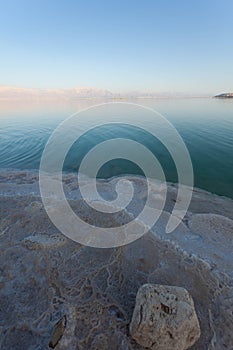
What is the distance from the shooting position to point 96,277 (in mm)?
6629

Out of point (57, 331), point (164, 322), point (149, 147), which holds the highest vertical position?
point (164, 322)

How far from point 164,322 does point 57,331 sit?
252 cm

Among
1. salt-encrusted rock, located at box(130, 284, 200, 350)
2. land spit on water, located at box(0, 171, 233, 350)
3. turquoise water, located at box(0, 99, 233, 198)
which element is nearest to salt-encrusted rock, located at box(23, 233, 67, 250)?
land spit on water, located at box(0, 171, 233, 350)

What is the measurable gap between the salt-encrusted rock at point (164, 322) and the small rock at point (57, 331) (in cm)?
166

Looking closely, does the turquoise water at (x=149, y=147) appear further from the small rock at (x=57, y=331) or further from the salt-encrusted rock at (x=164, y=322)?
the small rock at (x=57, y=331)

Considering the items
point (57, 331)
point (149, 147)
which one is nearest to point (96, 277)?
point (57, 331)

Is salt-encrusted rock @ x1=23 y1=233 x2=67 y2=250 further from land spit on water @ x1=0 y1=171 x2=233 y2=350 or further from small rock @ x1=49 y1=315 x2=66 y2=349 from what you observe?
small rock @ x1=49 y1=315 x2=66 y2=349

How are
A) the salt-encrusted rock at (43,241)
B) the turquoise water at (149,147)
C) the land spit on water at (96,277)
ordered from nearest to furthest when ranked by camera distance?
the land spit on water at (96,277) → the salt-encrusted rock at (43,241) → the turquoise water at (149,147)

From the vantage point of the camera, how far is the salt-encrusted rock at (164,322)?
465 cm

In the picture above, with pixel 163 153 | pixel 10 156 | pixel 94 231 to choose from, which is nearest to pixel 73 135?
pixel 10 156

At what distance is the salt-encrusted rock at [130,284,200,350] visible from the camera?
4652 mm

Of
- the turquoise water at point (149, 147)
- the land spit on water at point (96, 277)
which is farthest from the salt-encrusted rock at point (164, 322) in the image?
the turquoise water at point (149, 147)

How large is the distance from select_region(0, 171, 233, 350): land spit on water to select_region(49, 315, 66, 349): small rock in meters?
0.02

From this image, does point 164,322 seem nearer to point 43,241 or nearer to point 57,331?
point 57,331
